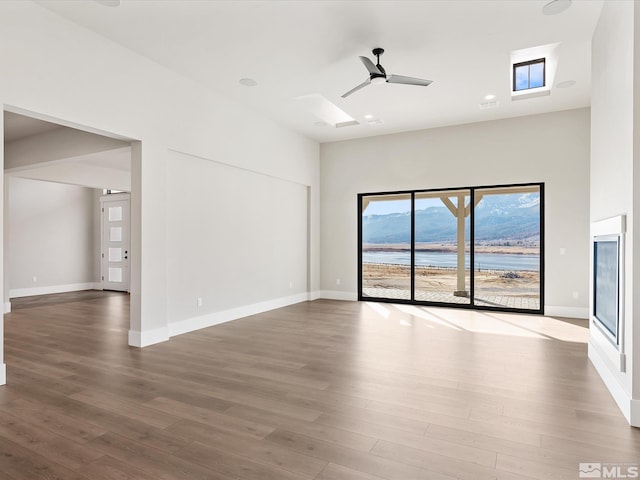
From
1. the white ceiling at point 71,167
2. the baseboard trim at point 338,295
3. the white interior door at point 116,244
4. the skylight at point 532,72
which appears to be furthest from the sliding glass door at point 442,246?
the white interior door at point 116,244

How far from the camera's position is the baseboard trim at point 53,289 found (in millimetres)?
8977

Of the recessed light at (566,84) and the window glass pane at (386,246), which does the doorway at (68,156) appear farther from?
the recessed light at (566,84)

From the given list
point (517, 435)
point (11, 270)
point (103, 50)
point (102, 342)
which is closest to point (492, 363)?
point (517, 435)

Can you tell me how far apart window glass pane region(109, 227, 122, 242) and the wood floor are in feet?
17.9

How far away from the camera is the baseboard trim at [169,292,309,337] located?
526 cm

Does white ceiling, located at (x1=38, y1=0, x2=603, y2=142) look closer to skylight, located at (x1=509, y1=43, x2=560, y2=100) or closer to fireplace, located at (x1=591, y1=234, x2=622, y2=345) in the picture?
skylight, located at (x1=509, y1=43, x2=560, y2=100)

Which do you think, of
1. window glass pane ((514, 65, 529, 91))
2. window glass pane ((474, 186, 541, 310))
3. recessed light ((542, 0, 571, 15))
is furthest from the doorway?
window glass pane ((474, 186, 541, 310))

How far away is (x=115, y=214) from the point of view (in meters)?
10.5

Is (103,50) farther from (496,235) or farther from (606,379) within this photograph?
(496,235)

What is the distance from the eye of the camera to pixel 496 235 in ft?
23.9

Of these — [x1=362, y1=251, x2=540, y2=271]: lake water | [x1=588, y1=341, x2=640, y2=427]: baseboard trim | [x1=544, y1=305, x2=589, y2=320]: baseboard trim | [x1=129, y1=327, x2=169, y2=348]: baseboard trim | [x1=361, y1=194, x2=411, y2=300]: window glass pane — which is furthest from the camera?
[x1=361, y1=194, x2=411, y2=300]: window glass pane

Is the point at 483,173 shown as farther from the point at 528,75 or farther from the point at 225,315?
the point at 225,315

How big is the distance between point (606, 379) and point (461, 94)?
423 centimetres

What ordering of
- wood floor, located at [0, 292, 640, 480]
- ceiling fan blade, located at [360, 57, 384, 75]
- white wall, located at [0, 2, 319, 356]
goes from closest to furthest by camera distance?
wood floor, located at [0, 292, 640, 480]
white wall, located at [0, 2, 319, 356]
ceiling fan blade, located at [360, 57, 384, 75]
